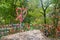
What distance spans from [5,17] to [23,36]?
11.9ft

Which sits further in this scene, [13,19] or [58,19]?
[13,19]

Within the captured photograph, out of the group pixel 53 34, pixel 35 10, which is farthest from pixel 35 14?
pixel 53 34

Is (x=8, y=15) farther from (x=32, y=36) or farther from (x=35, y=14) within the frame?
(x=32, y=36)

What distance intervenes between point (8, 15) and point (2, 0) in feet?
4.49

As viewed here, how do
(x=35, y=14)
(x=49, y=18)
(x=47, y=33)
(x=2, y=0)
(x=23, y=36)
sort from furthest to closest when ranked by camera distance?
(x=35, y=14) < (x=49, y=18) < (x=2, y=0) < (x=47, y=33) < (x=23, y=36)

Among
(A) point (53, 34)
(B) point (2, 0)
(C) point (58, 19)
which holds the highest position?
(B) point (2, 0)

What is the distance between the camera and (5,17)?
1023cm

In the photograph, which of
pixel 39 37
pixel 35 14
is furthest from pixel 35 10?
pixel 39 37

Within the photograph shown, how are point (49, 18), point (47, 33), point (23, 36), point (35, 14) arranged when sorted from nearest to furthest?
point (23, 36) → point (47, 33) → point (49, 18) → point (35, 14)

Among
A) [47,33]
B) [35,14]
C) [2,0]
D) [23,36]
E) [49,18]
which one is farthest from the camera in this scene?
[35,14]

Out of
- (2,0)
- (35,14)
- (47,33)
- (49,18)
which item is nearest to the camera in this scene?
(47,33)

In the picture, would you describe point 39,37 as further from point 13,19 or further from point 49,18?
point 13,19

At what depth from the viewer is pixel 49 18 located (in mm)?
9914

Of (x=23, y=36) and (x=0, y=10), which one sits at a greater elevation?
(x=0, y=10)
